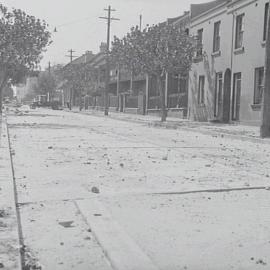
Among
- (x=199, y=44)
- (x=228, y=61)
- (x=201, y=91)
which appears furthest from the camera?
(x=201, y=91)

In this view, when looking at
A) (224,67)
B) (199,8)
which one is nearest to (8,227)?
(224,67)

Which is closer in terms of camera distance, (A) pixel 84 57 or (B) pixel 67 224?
(B) pixel 67 224

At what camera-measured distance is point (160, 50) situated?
30.2m

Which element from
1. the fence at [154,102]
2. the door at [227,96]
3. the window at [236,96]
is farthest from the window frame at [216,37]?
the fence at [154,102]

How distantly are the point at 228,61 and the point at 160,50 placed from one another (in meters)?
3.86

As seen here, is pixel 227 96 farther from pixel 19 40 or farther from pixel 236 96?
pixel 19 40

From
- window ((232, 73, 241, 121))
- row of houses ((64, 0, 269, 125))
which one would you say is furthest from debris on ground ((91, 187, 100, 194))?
window ((232, 73, 241, 121))

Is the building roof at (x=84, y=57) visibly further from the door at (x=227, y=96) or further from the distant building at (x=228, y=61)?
the door at (x=227, y=96)

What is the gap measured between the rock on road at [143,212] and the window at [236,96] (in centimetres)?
1774

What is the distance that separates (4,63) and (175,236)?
32.4 metres

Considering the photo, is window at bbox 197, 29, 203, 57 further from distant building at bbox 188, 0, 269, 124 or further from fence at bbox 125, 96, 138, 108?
fence at bbox 125, 96, 138, 108

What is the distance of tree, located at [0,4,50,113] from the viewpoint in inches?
1369

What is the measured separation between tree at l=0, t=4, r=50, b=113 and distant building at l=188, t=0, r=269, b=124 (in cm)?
1056

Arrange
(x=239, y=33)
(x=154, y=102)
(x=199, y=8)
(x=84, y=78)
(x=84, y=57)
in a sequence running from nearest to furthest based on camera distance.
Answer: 1. (x=239, y=33)
2. (x=199, y=8)
3. (x=154, y=102)
4. (x=84, y=78)
5. (x=84, y=57)
